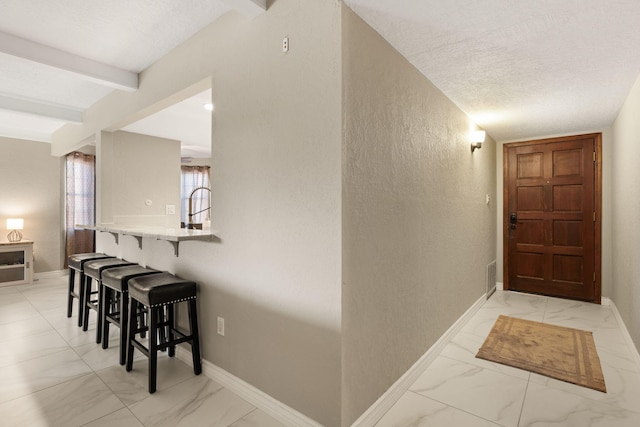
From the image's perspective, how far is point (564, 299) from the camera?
14.1 feet

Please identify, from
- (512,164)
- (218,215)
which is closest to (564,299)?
(512,164)

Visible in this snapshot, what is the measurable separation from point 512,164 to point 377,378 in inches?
157

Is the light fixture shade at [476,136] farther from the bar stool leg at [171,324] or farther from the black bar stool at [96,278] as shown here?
the black bar stool at [96,278]

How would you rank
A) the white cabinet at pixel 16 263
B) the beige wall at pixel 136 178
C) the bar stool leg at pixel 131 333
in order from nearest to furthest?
1. the bar stool leg at pixel 131 333
2. the beige wall at pixel 136 178
3. the white cabinet at pixel 16 263

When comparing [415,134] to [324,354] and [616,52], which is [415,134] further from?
[324,354]

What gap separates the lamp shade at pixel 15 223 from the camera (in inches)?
199

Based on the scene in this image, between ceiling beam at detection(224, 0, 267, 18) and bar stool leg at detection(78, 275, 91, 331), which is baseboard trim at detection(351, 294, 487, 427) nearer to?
ceiling beam at detection(224, 0, 267, 18)

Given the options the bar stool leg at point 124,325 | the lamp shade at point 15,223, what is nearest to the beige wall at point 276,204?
the bar stool leg at point 124,325

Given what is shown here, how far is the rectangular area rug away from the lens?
241cm

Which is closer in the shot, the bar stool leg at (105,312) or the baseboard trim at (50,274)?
the bar stool leg at (105,312)

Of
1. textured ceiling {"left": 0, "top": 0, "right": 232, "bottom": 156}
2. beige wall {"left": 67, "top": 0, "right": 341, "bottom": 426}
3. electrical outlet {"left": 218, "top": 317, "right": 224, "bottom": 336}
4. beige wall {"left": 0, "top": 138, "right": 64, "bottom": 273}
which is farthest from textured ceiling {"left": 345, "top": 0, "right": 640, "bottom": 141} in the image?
beige wall {"left": 0, "top": 138, "right": 64, "bottom": 273}

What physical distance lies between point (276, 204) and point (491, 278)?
370 cm

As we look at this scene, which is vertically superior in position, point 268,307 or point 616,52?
point 616,52

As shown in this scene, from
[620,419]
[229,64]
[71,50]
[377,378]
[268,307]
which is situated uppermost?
[71,50]
